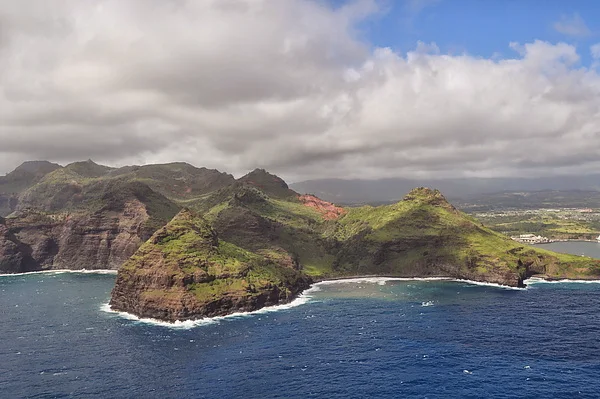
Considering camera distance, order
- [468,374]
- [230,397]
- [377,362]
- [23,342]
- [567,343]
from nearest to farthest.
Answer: [230,397] → [468,374] → [377,362] → [567,343] → [23,342]

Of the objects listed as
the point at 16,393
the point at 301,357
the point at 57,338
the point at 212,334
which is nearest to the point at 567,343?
A: the point at 301,357

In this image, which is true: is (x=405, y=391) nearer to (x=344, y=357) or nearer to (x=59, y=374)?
(x=344, y=357)

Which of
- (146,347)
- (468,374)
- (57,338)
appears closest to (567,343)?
(468,374)

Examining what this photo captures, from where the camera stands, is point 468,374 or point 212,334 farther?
point 212,334

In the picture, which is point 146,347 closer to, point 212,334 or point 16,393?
point 212,334

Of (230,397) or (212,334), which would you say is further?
(212,334)

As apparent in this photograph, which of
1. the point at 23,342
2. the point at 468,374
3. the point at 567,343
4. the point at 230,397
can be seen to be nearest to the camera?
the point at 230,397

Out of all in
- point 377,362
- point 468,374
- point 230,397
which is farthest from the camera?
point 377,362
